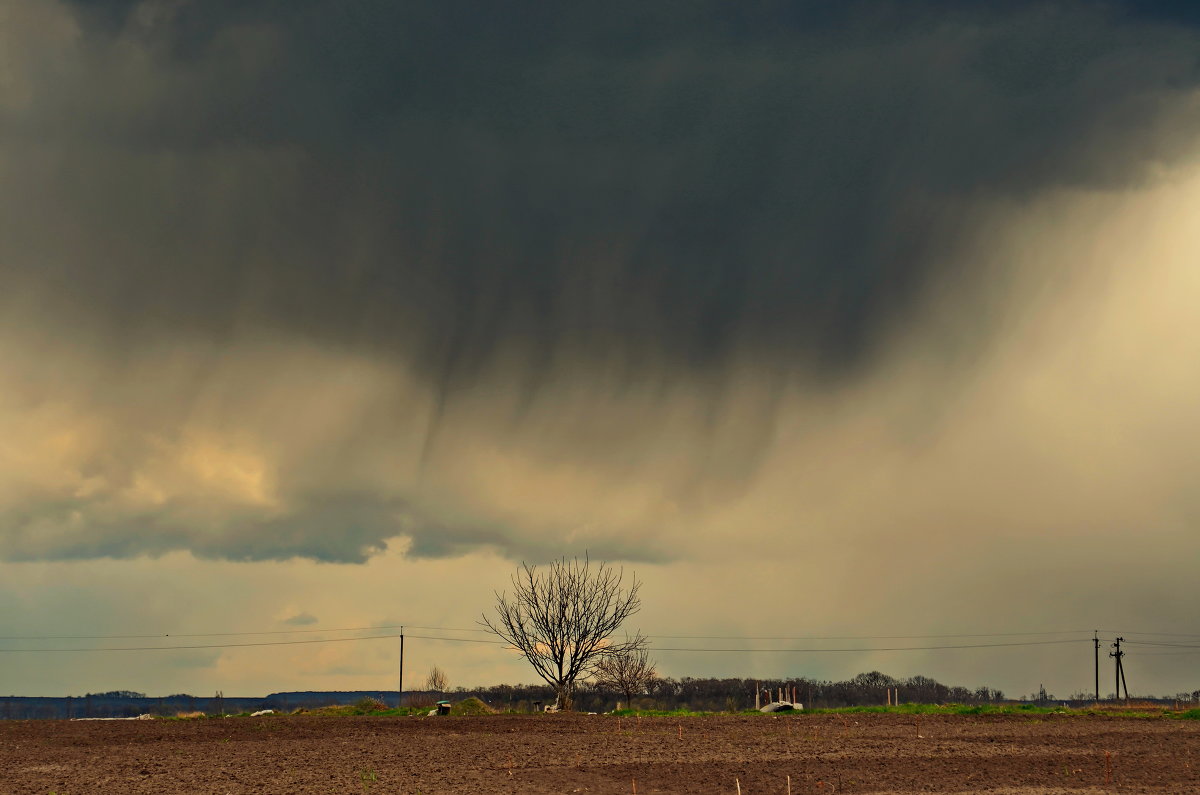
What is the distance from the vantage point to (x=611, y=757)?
86.6 feet

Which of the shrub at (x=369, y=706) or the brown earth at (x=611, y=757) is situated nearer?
the brown earth at (x=611, y=757)

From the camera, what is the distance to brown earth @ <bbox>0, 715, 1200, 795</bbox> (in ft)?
71.0

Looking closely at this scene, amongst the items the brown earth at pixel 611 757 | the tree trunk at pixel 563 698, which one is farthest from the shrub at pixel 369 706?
the brown earth at pixel 611 757

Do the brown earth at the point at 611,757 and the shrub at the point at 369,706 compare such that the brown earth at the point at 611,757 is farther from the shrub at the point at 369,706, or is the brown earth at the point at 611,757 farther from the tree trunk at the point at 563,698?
the tree trunk at the point at 563,698

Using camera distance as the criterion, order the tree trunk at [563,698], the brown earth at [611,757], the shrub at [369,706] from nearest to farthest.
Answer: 1. the brown earth at [611,757]
2. the shrub at [369,706]
3. the tree trunk at [563,698]

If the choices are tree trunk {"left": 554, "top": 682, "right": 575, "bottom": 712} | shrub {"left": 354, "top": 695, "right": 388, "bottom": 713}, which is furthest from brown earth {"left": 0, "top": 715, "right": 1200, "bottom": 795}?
tree trunk {"left": 554, "top": 682, "right": 575, "bottom": 712}

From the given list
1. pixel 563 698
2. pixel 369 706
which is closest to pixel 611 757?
pixel 369 706

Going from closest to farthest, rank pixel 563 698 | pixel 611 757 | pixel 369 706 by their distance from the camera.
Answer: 1. pixel 611 757
2. pixel 369 706
3. pixel 563 698

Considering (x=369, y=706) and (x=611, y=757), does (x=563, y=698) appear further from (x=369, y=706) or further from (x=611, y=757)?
(x=611, y=757)

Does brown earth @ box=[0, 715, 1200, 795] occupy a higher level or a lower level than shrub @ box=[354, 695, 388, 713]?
higher

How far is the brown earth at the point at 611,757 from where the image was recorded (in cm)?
2164

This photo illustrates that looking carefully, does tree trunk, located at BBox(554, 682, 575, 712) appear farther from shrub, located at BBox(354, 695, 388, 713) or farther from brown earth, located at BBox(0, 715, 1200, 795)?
brown earth, located at BBox(0, 715, 1200, 795)

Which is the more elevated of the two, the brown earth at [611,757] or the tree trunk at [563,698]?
the brown earth at [611,757]

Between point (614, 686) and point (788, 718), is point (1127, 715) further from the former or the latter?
point (614, 686)
